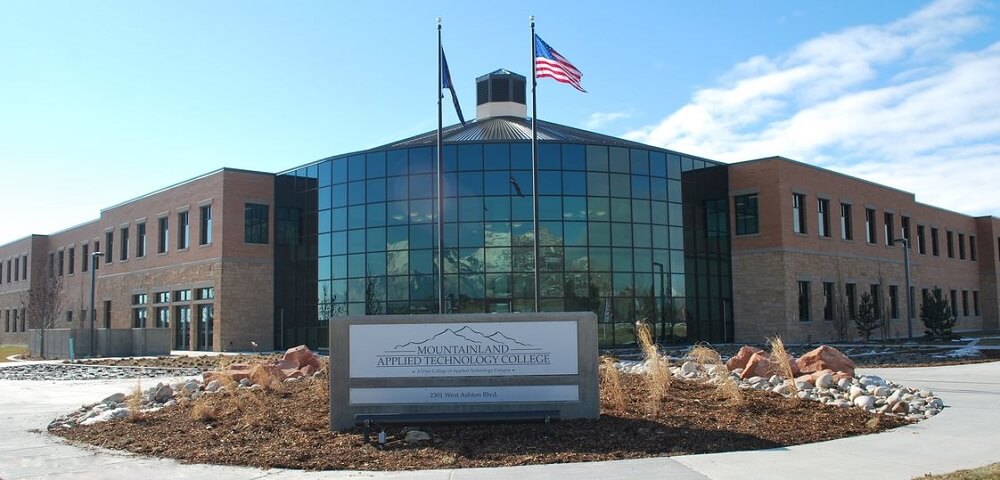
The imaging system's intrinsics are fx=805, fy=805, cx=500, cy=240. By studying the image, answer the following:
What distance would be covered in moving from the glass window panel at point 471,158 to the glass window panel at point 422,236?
9.76 ft

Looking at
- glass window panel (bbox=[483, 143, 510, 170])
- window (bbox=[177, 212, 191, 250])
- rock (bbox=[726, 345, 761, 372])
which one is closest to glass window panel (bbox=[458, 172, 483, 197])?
glass window panel (bbox=[483, 143, 510, 170])

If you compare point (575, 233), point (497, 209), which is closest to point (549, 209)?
point (575, 233)

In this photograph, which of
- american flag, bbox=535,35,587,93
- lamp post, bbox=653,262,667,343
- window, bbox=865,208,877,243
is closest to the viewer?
american flag, bbox=535,35,587,93

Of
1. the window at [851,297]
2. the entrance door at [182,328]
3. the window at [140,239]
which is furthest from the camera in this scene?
the window at [140,239]

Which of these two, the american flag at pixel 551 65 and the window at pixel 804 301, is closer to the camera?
the american flag at pixel 551 65

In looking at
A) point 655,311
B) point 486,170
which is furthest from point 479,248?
point 655,311

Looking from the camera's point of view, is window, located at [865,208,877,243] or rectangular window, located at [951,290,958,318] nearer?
window, located at [865,208,877,243]

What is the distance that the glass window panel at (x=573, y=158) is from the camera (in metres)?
35.1

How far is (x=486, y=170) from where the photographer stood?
3472 centimetres

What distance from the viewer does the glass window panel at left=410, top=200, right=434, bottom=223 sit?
3509cm

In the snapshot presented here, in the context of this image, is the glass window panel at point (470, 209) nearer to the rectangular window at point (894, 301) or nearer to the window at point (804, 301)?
the window at point (804, 301)

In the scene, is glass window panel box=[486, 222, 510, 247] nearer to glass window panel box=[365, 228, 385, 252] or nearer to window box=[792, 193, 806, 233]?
glass window panel box=[365, 228, 385, 252]

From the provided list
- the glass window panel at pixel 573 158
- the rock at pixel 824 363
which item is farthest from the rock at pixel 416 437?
the glass window panel at pixel 573 158

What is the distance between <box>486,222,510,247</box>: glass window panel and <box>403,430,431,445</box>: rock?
24.3 meters
